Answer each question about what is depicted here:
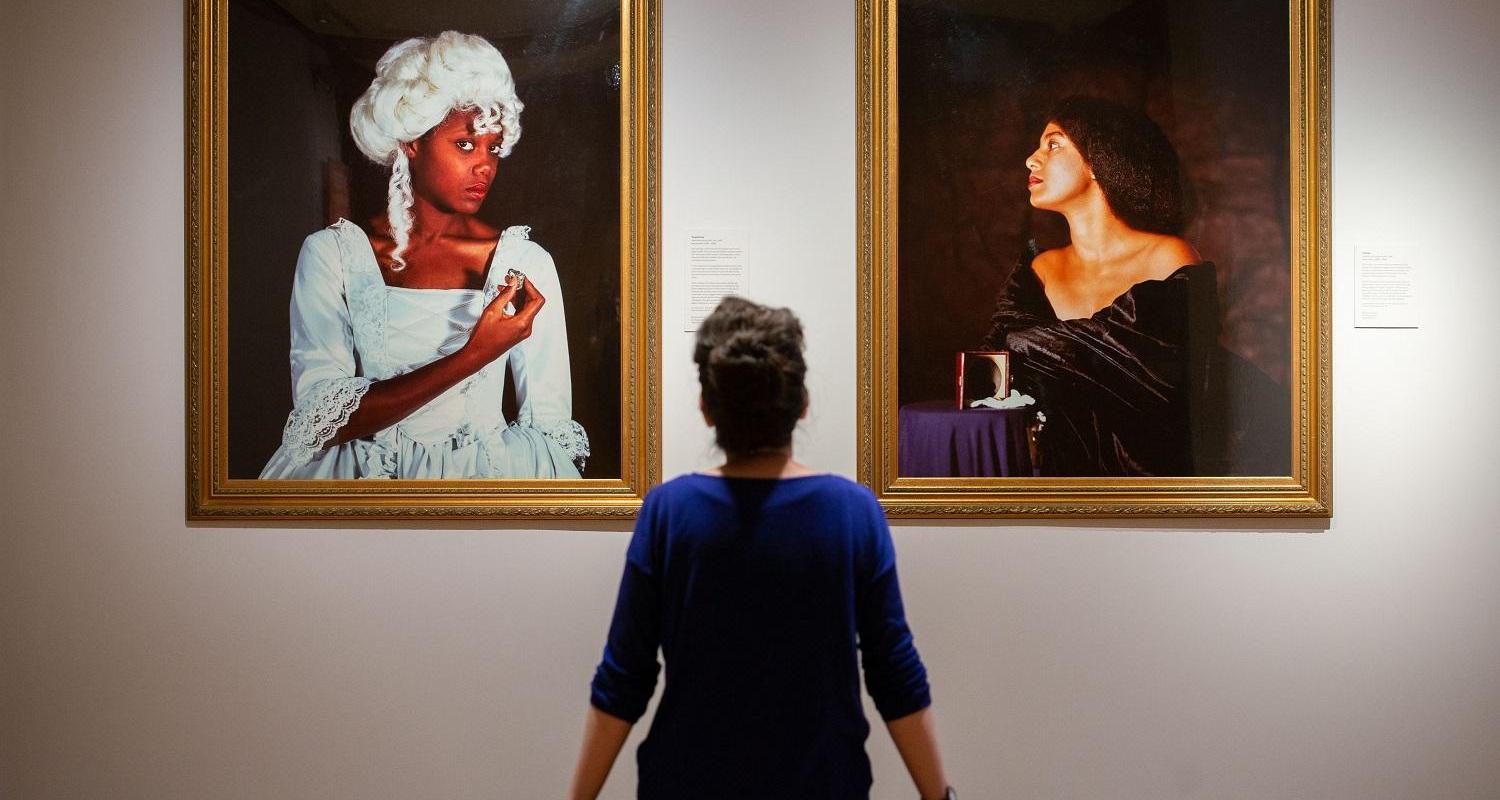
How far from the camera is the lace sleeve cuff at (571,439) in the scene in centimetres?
236

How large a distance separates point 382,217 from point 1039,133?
1.81 metres

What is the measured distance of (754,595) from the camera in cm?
137

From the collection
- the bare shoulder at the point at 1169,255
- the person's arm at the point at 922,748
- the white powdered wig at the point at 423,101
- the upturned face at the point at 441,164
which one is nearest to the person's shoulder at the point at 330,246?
the white powdered wig at the point at 423,101

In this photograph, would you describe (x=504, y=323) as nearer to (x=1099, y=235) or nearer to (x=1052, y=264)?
(x=1052, y=264)

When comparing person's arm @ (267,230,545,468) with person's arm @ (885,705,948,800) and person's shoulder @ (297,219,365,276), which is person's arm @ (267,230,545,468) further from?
person's arm @ (885,705,948,800)

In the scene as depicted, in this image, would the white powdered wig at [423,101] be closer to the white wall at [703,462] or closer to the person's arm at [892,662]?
the white wall at [703,462]

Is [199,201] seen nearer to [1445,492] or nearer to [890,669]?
[890,669]

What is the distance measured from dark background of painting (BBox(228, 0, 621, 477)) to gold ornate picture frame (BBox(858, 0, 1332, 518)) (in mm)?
708

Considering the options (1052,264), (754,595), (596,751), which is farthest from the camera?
(1052,264)

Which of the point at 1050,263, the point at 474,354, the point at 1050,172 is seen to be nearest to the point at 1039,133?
the point at 1050,172

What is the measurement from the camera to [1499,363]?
7.89 feet

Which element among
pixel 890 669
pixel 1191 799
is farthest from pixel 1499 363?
pixel 890 669

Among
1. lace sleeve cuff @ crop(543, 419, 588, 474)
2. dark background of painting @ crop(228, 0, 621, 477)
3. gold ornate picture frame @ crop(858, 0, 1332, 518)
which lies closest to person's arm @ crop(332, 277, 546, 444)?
dark background of painting @ crop(228, 0, 621, 477)

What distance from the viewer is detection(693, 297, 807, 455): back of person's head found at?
1.39 m
